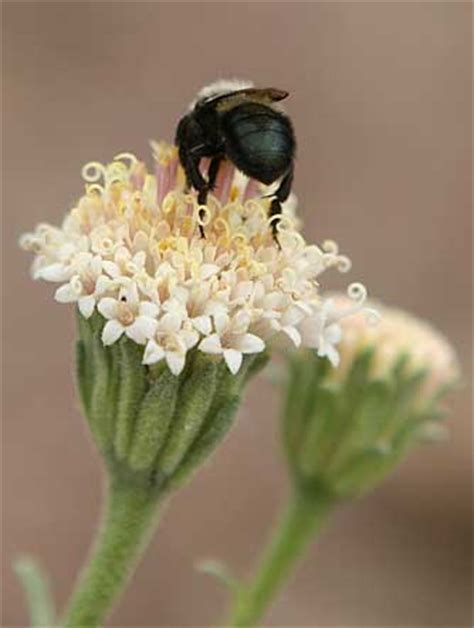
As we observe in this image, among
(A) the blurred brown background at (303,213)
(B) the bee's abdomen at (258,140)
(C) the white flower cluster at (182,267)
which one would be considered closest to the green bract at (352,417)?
(C) the white flower cluster at (182,267)

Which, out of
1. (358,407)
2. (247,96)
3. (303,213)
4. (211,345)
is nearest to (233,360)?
(211,345)

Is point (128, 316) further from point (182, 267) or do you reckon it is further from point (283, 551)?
point (283, 551)

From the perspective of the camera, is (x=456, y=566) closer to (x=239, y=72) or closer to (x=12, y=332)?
(x=12, y=332)

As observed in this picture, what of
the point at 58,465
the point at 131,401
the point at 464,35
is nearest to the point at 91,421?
the point at 131,401

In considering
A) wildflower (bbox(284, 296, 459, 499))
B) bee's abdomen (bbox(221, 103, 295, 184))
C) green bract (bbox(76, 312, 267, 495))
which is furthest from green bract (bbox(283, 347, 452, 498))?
bee's abdomen (bbox(221, 103, 295, 184))

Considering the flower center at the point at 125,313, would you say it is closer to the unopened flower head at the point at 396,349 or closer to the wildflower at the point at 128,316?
the wildflower at the point at 128,316
